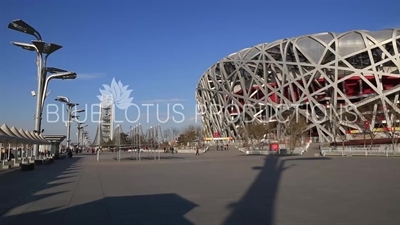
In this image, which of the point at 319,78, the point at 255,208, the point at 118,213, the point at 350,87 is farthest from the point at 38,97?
the point at 350,87

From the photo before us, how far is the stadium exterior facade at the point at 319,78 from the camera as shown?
64562 millimetres

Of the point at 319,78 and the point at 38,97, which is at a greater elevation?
the point at 319,78

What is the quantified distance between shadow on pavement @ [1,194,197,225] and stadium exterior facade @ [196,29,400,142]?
54403 mm

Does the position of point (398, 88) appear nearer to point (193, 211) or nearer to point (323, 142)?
point (323, 142)

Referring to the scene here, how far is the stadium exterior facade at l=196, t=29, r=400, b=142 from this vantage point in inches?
2542

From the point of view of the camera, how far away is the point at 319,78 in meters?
71.1

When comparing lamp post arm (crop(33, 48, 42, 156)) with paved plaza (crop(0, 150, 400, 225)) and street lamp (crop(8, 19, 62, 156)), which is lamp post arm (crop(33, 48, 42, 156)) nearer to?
street lamp (crop(8, 19, 62, 156))

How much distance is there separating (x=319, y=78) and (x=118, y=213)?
2677 inches

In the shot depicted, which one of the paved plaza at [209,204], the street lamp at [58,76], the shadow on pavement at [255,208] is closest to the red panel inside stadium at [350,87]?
the street lamp at [58,76]

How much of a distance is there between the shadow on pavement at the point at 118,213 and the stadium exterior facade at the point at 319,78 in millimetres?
54403

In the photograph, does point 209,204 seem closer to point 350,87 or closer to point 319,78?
point 319,78

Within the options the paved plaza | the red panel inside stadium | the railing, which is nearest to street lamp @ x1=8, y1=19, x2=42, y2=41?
the paved plaza

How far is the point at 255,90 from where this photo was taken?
81.6 m

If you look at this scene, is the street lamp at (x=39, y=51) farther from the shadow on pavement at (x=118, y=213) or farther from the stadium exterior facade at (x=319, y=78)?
the stadium exterior facade at (x=319, y=78)
